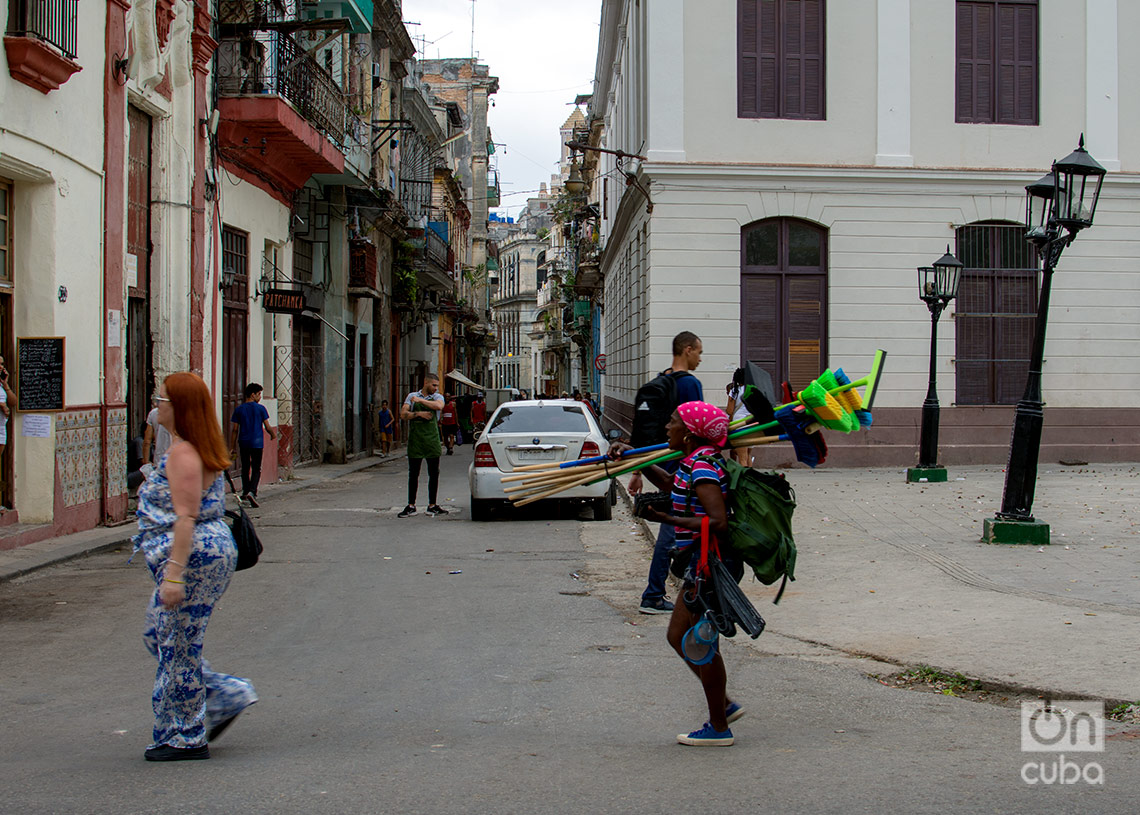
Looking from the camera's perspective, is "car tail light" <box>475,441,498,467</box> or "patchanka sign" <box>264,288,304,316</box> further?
"patchanka sign" <box>264,288,304,316</box>

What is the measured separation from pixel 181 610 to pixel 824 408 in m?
2.80

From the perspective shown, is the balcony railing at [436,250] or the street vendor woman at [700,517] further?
the balcony railing at [436,250]

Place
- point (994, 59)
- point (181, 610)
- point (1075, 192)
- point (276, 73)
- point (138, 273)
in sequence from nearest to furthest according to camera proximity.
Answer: point (181, 610)
point (1075, 192)
point (138, 273)
point (276, 73)
point (994, 59)

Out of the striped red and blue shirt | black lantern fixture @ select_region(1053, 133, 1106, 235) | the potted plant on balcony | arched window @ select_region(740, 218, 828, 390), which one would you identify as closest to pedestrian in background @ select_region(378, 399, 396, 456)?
the potted plant on balcony

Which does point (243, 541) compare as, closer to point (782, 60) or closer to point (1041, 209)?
point (1041, 209)

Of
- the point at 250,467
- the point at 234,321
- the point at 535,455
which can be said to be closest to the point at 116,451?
the point at 250,467

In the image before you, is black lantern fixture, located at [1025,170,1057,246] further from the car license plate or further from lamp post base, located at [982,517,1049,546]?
the car license plate

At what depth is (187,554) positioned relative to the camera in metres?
4.61

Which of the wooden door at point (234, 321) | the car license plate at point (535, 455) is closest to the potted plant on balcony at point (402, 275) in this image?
the wooden door at point (234, 321)

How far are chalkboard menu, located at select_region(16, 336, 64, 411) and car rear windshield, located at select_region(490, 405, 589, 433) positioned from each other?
491 centimetres

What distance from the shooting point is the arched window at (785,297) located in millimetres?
20422

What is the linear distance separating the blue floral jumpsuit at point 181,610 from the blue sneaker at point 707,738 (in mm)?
2050

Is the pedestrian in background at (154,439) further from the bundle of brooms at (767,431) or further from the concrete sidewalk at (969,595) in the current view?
the bundle of brooms at (767,431)

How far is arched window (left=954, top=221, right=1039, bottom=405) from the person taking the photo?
811 inches
